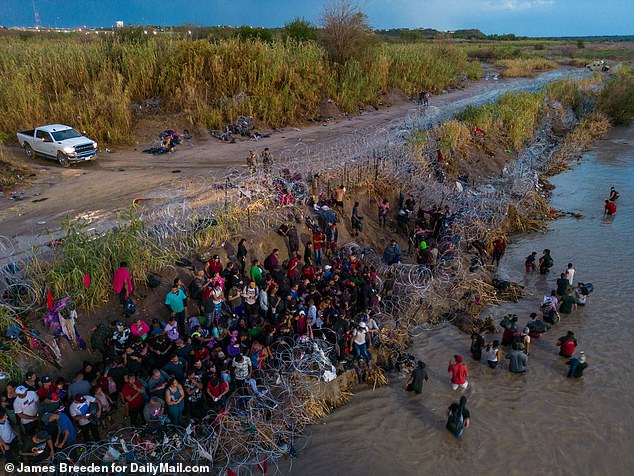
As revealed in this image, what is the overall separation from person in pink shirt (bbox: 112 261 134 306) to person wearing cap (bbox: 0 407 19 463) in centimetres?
296

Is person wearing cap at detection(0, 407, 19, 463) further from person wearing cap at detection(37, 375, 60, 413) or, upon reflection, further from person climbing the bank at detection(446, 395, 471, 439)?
person climbing the bank at detection(446, 395, 471, 439)

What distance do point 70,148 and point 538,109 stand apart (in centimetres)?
2946

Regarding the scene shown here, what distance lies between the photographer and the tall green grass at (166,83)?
20.9 metres

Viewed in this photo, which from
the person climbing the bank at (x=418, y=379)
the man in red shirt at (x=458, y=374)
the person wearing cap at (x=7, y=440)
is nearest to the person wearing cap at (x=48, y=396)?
the person wearing cap at (x=7, y=440)

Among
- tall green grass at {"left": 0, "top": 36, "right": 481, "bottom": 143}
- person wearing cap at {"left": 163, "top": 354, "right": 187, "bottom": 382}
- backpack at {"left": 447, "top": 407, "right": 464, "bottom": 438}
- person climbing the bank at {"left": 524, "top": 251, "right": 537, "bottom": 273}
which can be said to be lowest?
backpack at {"left": 447, "top": 407, "right": 464, "bottom": 438}

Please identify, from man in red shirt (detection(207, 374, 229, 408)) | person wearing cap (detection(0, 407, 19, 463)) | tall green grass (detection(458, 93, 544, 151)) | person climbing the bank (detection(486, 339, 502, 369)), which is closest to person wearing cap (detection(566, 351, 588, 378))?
person climbing the bank (detection(486, 339, 502, 369))

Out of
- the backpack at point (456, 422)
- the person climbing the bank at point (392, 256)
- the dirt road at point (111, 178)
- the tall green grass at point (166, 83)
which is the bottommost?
the backpack at point (456, 422)

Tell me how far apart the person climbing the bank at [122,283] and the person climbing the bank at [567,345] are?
9.96 meters

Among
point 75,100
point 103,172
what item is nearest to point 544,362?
point 103,172

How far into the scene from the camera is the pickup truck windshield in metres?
18.1

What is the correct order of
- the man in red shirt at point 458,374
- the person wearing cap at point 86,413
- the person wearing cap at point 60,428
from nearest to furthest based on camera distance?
the person wearing cap at point 60,428
the person wearing cap at point 86,413
the man in red shirt at point 458,374

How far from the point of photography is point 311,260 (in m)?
12.6

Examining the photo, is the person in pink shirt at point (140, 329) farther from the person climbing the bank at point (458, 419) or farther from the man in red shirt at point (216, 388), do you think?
the person climbing the bank at point (458, 419)

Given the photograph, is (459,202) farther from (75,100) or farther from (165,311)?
(75,100)
